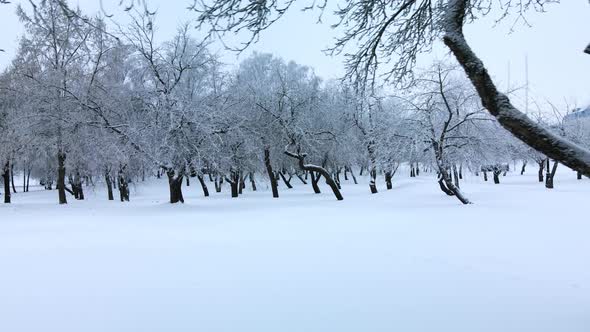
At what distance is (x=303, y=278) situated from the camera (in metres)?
4.69

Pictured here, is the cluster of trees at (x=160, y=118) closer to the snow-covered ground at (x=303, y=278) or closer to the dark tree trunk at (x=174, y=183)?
the dark tree trunk at (x=174, y=183)

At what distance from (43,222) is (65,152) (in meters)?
6.79

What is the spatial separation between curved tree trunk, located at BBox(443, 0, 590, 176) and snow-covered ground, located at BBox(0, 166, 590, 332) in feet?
4.79

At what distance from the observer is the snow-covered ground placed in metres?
3.37

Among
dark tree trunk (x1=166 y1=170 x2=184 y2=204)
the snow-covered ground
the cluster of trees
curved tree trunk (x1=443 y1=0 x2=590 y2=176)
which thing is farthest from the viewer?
dark tree trunk (x1=166 y1=170 x2=184 y2=204)

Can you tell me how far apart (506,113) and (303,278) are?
3.01 metres

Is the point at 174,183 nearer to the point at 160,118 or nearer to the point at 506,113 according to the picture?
the point at 160,118

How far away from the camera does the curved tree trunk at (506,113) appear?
9.46 ft

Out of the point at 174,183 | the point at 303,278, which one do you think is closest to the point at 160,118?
the point at 174,183

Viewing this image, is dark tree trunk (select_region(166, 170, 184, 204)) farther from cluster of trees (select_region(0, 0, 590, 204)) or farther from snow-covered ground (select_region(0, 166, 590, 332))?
snow-covered ground (select_region(0, 166, 590, 332))

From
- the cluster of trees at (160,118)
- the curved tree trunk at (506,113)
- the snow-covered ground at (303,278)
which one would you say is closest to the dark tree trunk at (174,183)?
the cluster of trees at (160,118)

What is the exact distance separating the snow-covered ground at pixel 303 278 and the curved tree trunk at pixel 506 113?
1461mm

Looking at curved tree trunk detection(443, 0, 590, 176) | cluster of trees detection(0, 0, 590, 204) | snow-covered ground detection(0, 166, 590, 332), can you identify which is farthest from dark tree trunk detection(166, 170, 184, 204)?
curved tree trunk detection(443, 0, 590, 176)

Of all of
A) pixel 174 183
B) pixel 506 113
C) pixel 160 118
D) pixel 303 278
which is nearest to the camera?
pixel 506 113
